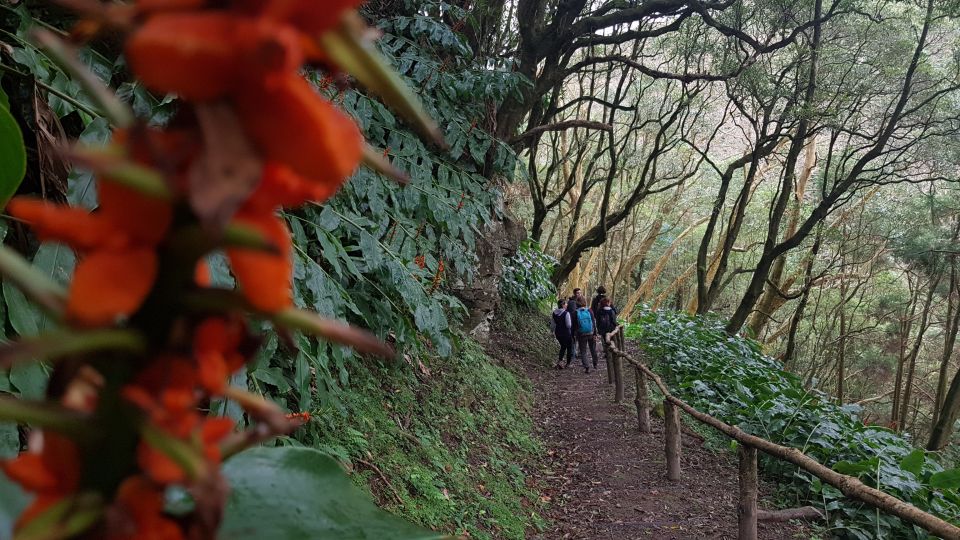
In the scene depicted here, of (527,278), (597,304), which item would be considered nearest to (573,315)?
(597,304)

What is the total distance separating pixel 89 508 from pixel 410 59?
19.5 feet

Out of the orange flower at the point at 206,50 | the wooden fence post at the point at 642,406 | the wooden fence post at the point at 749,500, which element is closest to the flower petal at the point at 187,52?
the orange flower at the point at 206,50

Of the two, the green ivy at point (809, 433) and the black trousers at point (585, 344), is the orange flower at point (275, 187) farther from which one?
the black trousers at point (585, 344)

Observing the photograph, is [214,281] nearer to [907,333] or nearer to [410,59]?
[410,59]

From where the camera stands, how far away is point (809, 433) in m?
7.16

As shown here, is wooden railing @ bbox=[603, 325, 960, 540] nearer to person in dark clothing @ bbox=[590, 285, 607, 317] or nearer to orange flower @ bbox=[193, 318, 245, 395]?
orange flower @ bbox=[193, 318, 245, 395]

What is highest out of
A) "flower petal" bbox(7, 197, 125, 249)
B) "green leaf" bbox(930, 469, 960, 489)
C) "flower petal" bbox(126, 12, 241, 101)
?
"flower petal" bbox(126, 12, 241, 101)

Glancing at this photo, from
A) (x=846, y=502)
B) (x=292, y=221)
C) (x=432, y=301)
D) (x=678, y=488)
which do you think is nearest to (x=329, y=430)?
(x=432, y=301)

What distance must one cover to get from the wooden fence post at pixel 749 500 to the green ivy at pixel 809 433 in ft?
4.00

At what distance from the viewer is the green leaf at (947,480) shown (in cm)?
555

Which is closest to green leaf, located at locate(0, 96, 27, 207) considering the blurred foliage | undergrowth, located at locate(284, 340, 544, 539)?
the blurred foliage

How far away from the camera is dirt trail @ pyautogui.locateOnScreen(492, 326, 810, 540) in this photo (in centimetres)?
562

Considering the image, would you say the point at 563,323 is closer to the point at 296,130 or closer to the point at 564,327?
the point at 564,327

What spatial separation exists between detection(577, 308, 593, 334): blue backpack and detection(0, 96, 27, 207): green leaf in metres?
11.0
